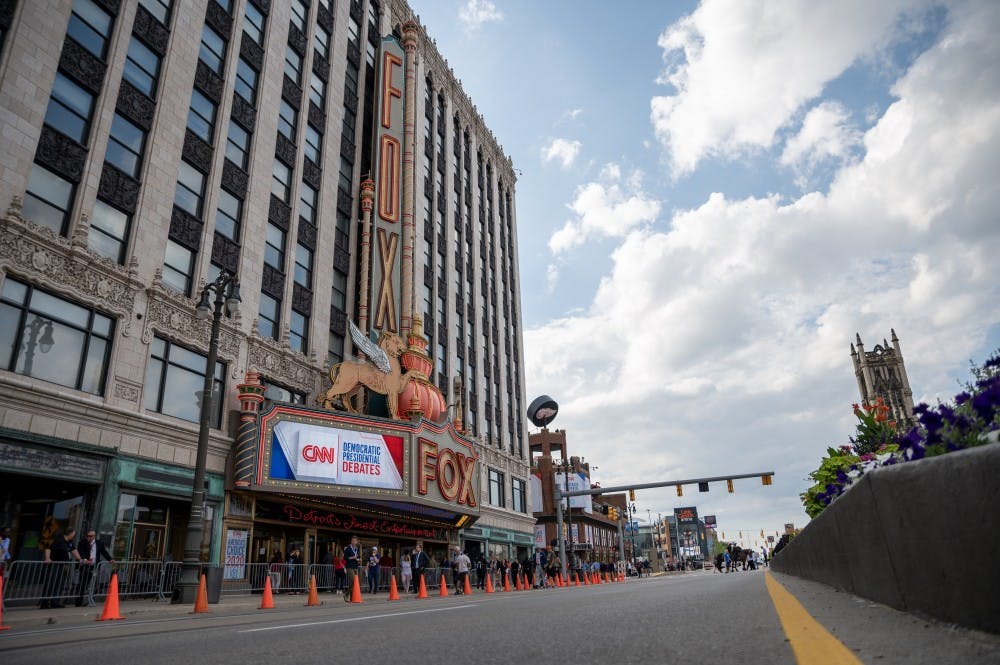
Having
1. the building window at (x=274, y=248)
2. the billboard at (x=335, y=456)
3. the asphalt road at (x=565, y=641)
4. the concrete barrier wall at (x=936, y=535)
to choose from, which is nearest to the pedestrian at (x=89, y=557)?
the billboard at (x=335, y=456)

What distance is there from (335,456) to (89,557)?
9.45 metres

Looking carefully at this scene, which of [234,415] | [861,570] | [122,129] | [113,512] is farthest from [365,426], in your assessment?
[861,570]

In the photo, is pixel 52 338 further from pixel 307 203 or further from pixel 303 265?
pixel 307 203

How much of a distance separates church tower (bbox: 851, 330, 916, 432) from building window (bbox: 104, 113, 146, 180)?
321 feet

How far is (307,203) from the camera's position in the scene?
30.4 metres

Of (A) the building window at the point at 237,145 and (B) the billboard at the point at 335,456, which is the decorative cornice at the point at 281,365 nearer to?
(B) the billboard at the point at 335,456

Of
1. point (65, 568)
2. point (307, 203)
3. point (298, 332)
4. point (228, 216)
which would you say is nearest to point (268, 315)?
point (298, 332)

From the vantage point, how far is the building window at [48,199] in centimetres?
1802

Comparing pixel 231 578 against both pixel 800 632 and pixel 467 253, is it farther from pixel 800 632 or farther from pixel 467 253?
pixel 467 253

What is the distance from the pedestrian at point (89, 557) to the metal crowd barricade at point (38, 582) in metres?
0.21

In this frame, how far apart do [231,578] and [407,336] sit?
13.7 meters

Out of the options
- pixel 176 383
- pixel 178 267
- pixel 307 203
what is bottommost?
pixel 176 383

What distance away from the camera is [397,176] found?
34500 mm

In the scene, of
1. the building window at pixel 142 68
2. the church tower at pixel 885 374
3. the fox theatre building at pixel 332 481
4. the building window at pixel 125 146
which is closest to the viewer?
the building window at pixel 125 146
